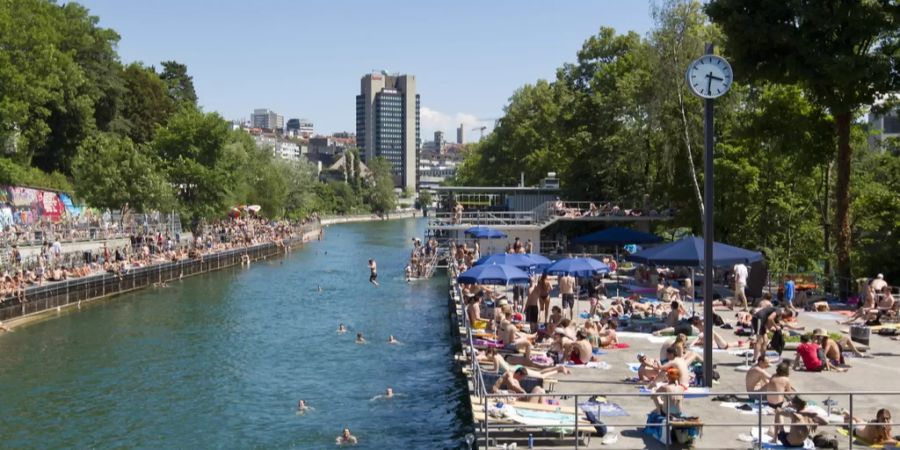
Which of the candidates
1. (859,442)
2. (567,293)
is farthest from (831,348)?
(567,293)

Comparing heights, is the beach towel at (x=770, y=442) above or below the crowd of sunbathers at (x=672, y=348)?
below

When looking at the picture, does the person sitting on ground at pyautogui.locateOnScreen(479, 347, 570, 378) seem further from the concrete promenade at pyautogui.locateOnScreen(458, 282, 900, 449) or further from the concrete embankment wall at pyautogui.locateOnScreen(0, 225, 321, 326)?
the concrete embankment wall at pyautogui.locateOnScreen(0, 225, 321, 326)

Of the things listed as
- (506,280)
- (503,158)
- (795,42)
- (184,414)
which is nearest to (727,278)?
(795,42)

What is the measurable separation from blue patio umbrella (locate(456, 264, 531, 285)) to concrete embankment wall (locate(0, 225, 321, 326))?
21245 mm

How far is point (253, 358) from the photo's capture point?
30625mm

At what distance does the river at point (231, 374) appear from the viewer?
2114 centimetres

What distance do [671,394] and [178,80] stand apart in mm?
108788

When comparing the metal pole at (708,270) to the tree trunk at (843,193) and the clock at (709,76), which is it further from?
the tree trunk at (843,193)

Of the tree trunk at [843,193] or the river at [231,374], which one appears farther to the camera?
the tree trunk at [843,193]

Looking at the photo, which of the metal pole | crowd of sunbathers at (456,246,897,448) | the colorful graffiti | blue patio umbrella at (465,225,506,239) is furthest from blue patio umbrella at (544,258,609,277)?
the colorful graffiti

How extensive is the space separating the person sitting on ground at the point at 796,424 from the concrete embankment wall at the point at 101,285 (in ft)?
107

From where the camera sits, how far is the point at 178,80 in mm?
111562

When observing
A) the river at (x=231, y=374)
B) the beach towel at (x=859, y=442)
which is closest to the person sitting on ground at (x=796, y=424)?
the beach towel at (x=859, y=442)

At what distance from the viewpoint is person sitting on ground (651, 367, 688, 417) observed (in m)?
12.8
